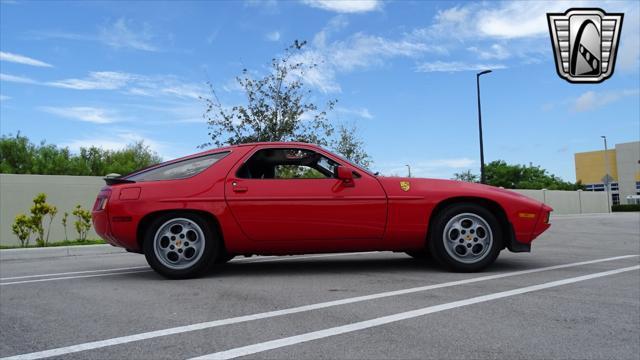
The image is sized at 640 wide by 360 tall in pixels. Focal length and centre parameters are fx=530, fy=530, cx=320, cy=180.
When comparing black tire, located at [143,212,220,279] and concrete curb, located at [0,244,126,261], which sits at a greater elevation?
black tire, located at [143,212,220,279]

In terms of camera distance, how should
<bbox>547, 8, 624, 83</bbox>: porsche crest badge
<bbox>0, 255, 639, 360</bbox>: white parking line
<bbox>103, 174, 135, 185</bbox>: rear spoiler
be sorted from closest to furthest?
1. <bbox>0, 255, 639, 360</bbox>: white parking line
2. <bbox>103, 174, 135, 185</bbox>: rear spoiler
3. <bbox>547, 8, 624, 83</bbox>: porsche crest badge

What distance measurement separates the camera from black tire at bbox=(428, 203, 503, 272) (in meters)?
5.55

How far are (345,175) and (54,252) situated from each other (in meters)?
7.61

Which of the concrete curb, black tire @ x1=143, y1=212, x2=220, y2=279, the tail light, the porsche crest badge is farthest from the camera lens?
the concrete curb

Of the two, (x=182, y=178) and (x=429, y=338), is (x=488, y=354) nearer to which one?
(x=429, y=338)

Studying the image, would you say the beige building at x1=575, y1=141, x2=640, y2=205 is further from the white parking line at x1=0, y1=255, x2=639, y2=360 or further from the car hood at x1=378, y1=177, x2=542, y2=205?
the white parking line at x1=0, y1=255, x2=639, y2=360

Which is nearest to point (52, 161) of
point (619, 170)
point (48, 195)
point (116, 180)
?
point (48, 195)

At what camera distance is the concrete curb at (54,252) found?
10219mm

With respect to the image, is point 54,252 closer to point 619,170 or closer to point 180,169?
point 180,169

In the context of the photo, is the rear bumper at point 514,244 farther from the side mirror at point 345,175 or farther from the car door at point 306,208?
the side mirror at point 345,175

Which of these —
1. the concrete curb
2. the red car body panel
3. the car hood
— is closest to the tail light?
the red car body panel

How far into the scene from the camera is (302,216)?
5.49 meters

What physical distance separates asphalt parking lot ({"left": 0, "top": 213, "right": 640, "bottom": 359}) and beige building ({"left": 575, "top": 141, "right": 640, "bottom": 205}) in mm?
77957

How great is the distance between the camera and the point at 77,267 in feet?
24.4
